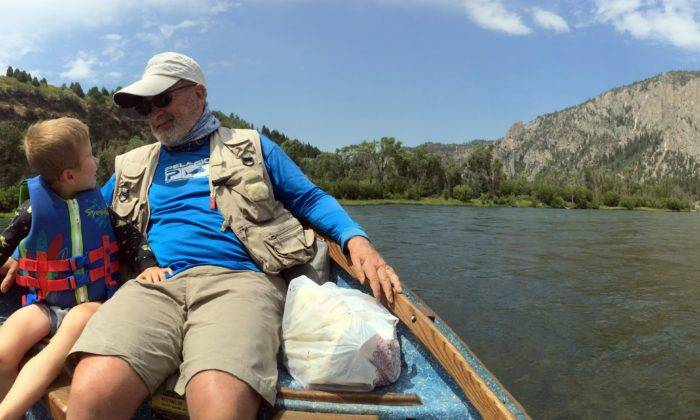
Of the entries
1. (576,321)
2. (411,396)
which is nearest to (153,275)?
(411,396)

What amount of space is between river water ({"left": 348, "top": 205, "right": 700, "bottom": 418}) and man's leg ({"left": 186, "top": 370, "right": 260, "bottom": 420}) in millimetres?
4852

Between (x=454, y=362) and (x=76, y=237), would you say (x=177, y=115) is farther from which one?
(x=454, y=362)

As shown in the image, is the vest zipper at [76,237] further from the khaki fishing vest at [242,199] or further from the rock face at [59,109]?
the rock face at [59,109]

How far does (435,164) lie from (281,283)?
107024 millimetres

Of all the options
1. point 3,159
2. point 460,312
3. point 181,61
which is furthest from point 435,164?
point 181,61

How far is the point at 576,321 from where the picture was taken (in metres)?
10.2

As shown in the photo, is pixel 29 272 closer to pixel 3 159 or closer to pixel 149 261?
pixel 149 261

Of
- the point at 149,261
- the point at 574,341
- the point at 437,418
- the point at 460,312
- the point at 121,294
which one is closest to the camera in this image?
the point at 437,418

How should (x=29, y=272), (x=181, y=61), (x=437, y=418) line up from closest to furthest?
(x=437, y=418) < (x=29, y=272) < (x=181, y=61)

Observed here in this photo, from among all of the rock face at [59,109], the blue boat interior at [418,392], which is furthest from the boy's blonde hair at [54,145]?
the rock face at [59,109]

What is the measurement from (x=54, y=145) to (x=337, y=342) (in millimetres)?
1662

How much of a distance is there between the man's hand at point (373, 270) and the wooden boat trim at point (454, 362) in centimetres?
7

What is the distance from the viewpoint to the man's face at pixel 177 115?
3.12 metres

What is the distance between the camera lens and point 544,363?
300 inches
